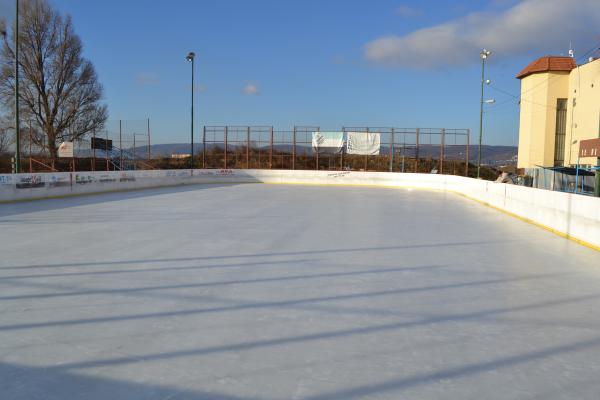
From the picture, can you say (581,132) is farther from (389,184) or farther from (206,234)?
(206,234)

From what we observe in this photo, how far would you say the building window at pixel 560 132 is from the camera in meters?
41.4

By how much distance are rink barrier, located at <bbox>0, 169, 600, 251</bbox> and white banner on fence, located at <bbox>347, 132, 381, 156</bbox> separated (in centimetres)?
267

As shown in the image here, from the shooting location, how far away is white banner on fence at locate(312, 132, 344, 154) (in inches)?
1439

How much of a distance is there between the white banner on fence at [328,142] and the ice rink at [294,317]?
26.5 metres

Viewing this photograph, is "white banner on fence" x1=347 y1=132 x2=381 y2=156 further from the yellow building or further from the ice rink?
the ice rink

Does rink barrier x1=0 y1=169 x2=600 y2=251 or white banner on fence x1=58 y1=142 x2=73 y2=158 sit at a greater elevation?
white banner on fence x1=58 y1=142 x2=73 y2=158

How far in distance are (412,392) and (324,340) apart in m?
1.17

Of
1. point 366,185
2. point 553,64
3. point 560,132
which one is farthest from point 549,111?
point 366,185

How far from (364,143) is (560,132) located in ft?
63.0

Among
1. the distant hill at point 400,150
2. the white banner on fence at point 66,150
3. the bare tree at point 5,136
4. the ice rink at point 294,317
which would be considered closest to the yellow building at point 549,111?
the distant hill at point 400,150

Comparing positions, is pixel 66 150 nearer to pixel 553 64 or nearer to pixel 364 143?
pixel 364 143

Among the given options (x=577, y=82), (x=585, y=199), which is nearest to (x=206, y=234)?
(x=585, y=199)

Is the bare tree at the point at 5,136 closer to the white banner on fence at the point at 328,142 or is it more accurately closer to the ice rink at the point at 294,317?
the white banner on fence at the point at 328,142

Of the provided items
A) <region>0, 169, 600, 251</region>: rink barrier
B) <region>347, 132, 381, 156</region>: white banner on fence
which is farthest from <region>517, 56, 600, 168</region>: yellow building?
<region>0, 169, 600, 251</region>: rink barrier
